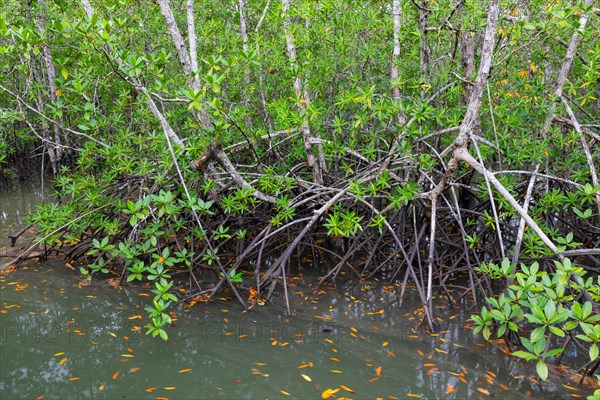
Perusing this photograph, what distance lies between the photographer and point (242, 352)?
10.5ft

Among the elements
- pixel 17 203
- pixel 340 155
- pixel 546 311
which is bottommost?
pixel 17 203

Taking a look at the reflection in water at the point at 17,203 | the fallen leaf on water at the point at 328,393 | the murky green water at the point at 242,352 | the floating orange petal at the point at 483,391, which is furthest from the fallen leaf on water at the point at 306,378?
the reflection in water at the point at 17,203

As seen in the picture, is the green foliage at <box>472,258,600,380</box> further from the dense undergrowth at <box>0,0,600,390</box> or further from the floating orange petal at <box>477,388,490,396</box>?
the dense undergrowth at <box>0,0,600,390</box>

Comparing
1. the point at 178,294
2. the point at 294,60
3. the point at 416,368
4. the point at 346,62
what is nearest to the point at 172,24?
the point at 294,60

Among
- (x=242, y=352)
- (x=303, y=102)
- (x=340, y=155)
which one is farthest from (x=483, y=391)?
(x=303, y=102)

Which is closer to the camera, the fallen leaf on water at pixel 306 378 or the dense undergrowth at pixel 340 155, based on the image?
the fallen leaf on water at pixel 306 378

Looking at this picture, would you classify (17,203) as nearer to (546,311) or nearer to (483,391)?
(483,391)

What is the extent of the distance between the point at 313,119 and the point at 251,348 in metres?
2.00

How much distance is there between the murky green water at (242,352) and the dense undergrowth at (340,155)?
0.87 ft

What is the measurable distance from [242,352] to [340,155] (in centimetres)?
208

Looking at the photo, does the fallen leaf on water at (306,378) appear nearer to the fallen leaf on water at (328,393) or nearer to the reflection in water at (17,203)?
the fallen leaf on water at (328,393)

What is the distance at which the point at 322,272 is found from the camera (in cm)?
472

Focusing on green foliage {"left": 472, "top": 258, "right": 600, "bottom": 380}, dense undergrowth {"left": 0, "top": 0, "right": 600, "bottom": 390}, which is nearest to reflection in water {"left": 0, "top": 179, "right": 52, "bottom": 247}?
dense undergrowth {"left": 0, "top": 0, "right": 600, "bottom": 390}

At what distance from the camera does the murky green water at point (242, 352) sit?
2818 mm
